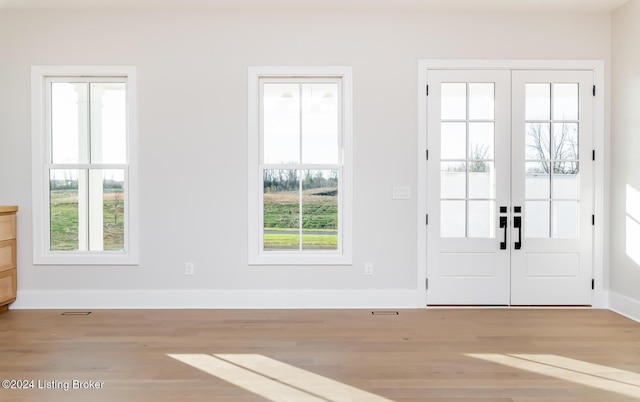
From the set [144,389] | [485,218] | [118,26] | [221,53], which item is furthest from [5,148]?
[485,218]

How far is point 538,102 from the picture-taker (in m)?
4.61

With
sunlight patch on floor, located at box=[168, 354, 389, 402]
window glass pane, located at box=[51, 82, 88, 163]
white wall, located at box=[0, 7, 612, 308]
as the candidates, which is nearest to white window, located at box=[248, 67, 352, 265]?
white wall, located at box=[0, 7, 612, 308]

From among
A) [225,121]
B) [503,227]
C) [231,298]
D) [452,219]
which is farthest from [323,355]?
[225,121]

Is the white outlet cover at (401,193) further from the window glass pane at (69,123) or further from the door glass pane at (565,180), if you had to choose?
the window glass pane at (69,123)

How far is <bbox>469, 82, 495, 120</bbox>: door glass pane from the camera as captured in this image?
15.1 ft

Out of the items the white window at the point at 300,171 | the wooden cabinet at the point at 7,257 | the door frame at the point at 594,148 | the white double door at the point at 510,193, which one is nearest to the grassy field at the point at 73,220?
the wooden cabinet at the point at 7,257

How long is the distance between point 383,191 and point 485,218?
Result: 1.07 meters

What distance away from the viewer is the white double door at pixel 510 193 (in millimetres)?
4594

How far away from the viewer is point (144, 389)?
2703mm

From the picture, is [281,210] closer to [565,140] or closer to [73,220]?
[73,220]

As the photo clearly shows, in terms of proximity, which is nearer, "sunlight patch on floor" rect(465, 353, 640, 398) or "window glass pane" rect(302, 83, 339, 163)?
"sunlight patch on floor" rect(465, 353, 640, 398)

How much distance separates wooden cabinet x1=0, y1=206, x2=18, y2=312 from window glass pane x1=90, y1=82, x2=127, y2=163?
0.94 m

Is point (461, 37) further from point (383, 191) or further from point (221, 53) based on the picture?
point (221, 53)

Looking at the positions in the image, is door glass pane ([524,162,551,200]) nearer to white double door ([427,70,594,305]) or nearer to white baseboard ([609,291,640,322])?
white double door ([427,70,594,305])
